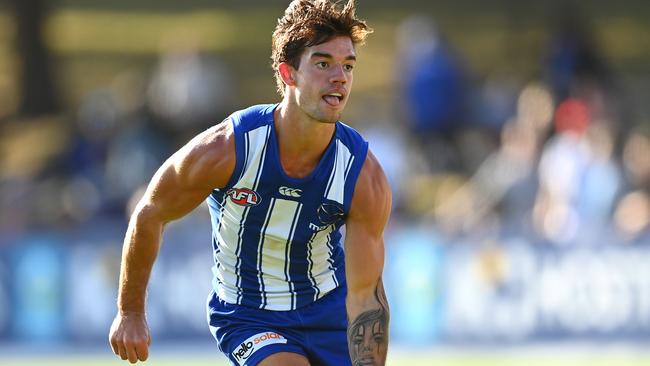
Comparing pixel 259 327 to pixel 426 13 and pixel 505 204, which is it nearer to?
pixel 505 204

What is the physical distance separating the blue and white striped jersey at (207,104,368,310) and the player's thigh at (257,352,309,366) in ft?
1.00

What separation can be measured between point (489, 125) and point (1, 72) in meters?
7.73

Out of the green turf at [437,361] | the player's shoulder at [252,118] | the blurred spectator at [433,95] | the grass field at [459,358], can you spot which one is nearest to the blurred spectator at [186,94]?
the blurred spectator at [433,95]

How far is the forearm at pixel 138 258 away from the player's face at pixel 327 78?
3.12 feet

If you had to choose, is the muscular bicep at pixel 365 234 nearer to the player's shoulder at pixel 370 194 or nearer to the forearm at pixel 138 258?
the player's shoulder at pixel 370 194

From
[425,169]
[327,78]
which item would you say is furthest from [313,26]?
[425,169]

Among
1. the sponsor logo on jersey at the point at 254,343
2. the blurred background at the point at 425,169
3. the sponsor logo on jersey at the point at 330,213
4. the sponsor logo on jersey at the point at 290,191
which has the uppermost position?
the blurred background at the point at 425,169

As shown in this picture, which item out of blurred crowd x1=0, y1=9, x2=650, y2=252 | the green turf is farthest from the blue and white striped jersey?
blurred crowd x1=0, y1=9, x2=650, y2=252

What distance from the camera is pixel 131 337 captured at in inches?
265

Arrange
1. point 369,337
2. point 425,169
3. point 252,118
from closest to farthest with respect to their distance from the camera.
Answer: point 369,337 < point 252,118 < point 425,169

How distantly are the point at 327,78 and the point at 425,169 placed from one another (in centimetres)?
1035

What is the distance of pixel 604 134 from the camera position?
48.7 feet

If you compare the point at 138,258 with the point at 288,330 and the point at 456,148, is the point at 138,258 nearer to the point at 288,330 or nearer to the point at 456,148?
the point at 288,330

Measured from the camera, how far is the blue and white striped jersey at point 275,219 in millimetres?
6863
